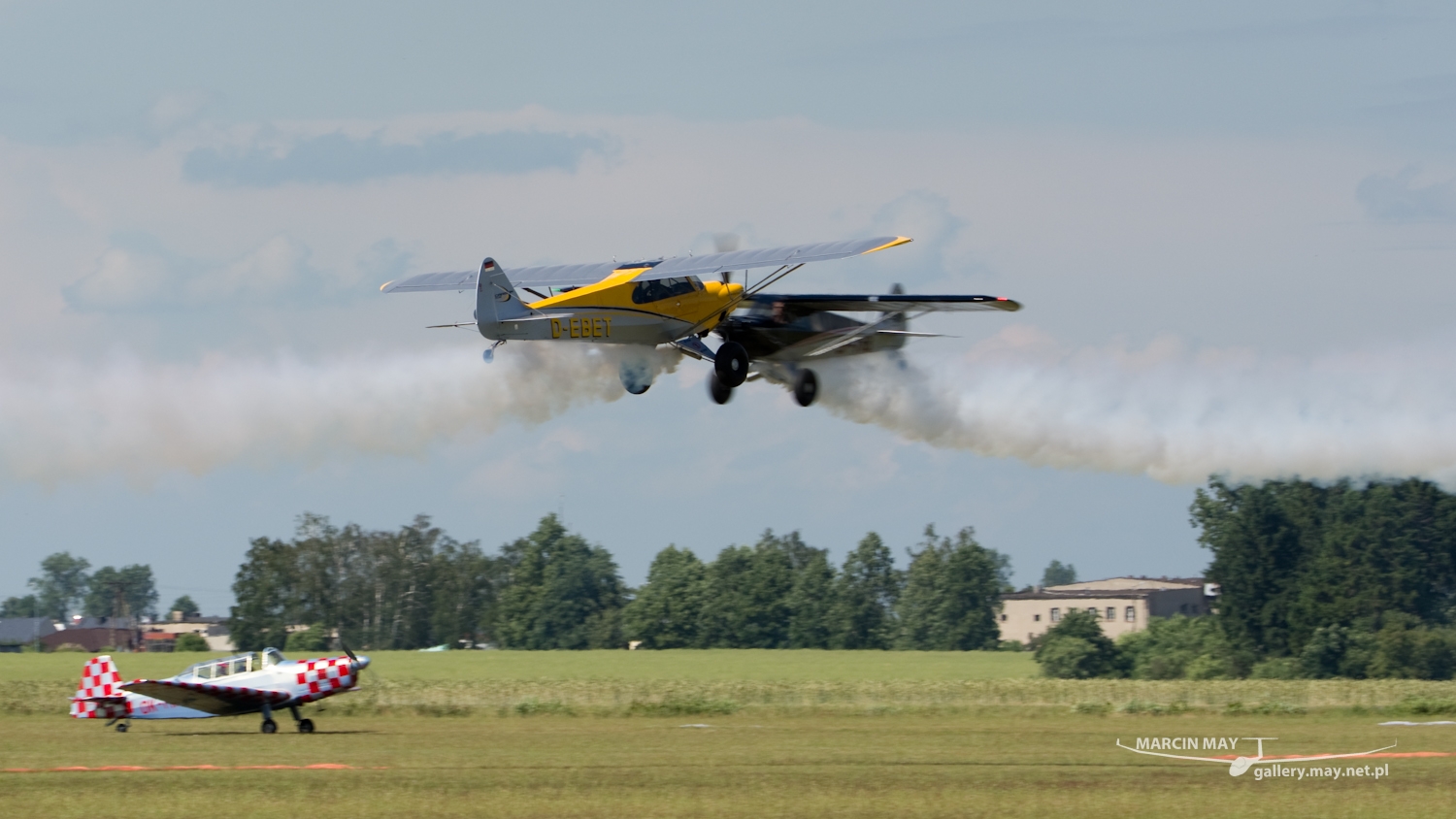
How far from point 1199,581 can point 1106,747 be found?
422 ft

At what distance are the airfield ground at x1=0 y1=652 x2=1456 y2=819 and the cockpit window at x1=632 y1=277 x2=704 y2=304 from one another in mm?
9920

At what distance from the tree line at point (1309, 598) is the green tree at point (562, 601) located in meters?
46.9

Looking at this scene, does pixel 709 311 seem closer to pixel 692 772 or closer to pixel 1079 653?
pixel 692 772

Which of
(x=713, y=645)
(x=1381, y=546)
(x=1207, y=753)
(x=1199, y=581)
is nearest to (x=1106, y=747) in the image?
(x=1207, y=753)

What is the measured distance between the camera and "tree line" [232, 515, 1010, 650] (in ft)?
400

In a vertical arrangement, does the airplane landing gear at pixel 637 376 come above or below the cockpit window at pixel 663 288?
below

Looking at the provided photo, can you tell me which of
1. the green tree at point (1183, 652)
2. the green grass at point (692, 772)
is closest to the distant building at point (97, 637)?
the green tree at point (1183, 652)

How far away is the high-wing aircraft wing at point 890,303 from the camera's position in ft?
118

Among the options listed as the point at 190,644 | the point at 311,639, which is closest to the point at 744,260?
the point at 311,639

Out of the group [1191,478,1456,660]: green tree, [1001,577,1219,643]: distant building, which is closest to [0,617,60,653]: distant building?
[1001,577,1219,643]: distant building

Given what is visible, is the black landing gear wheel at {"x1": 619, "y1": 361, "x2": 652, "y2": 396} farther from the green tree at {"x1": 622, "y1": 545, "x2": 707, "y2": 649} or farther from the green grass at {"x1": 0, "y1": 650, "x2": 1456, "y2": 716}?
the green tree at {"x1": 622, "y1": 545, "x2": 707, "y2": 649}

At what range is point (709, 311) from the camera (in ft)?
111

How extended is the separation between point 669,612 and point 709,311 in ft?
334

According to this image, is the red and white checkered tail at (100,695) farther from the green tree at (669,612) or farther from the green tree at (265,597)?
the green tree at (669,612)
